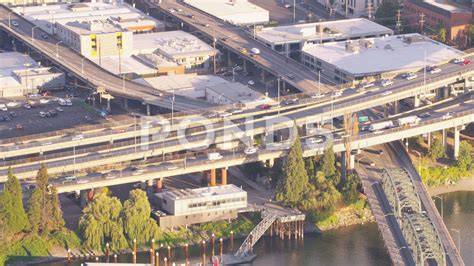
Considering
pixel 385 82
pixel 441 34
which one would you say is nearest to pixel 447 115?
pixel 385 82

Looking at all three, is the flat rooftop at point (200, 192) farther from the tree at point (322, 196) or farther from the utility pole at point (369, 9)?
the utility pole at point (369, 9)

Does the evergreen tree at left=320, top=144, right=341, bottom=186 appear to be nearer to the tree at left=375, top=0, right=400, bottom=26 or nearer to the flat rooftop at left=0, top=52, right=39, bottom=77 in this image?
the flat rooftop at left=0, top=52, right=39, bottom=77

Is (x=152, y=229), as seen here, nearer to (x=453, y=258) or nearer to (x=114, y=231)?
(x=114, y=231)

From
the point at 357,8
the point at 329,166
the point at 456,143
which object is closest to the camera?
the point at 329,166

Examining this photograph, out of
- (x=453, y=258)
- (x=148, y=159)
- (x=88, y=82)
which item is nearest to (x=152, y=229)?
(x=148, y=159)

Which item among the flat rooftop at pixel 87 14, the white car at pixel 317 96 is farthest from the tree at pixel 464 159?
the flat rooftop at pixel 87 14

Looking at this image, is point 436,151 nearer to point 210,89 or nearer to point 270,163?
point 270,163
